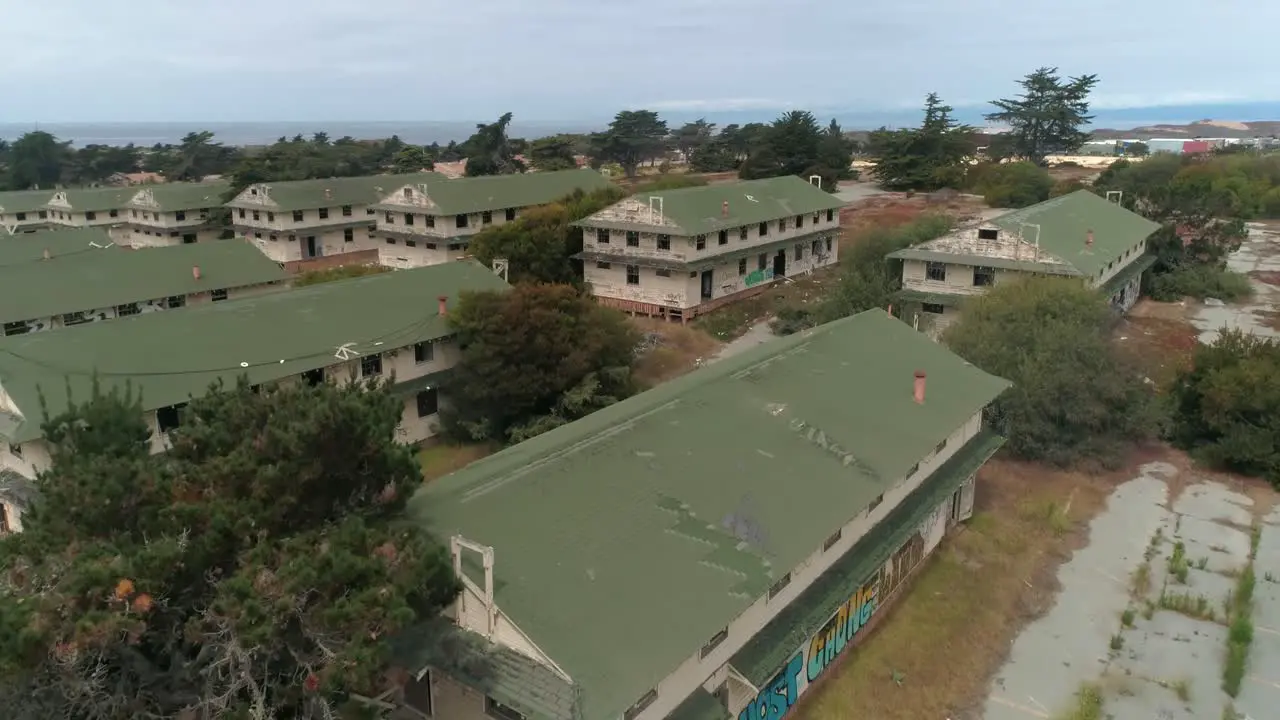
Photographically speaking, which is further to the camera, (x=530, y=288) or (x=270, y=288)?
(x=270, y=288)

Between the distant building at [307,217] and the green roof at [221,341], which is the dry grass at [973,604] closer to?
the green roof at [221,341]

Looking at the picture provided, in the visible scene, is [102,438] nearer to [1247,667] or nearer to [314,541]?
[314,541]

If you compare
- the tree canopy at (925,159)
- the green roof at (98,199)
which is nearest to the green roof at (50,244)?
Result: the green roof at (98,199)

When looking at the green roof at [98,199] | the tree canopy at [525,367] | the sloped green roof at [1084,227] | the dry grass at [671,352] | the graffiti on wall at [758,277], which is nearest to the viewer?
the tree canopy at [525,367]

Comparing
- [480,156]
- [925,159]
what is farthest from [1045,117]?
[480,156]

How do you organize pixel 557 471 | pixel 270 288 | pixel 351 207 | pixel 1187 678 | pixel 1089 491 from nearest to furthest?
pixel 557 471, pixel 1187 678, pixel 1089 491, pixel 270 288, pixel 351 207

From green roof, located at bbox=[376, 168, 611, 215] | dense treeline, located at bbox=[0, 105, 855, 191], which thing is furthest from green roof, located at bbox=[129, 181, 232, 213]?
green roof, located at bbox=[376, 168, 611, 215]

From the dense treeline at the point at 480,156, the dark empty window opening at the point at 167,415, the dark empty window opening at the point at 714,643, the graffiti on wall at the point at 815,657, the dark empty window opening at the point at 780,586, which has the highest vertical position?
the dense treeline at the point at 480,156

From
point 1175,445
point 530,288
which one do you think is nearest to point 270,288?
point 530,288
